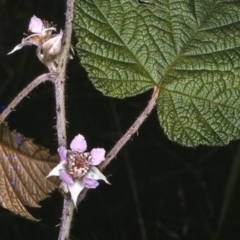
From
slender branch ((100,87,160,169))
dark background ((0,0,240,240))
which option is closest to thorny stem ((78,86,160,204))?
slender branch ((100,87,160,169))

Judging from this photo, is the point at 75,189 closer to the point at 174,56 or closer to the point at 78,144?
the point at 78,144

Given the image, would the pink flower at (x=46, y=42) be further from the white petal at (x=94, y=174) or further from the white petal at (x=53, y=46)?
the white petal at (x=94, y=174)

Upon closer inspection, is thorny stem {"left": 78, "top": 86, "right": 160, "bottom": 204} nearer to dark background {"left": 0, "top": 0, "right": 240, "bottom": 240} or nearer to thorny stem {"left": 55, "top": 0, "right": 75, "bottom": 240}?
thorny stem {"left": 55, "top": 0, "right": 75, "bottom": 240}

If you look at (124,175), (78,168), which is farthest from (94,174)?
(124,175)

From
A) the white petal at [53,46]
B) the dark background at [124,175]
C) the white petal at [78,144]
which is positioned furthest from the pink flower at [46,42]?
the dark background at [124,175]

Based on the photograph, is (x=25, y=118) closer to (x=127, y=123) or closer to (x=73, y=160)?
(x=127, y=123)

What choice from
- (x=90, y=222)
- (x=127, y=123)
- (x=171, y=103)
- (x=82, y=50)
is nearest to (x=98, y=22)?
(x=82, y=50)
